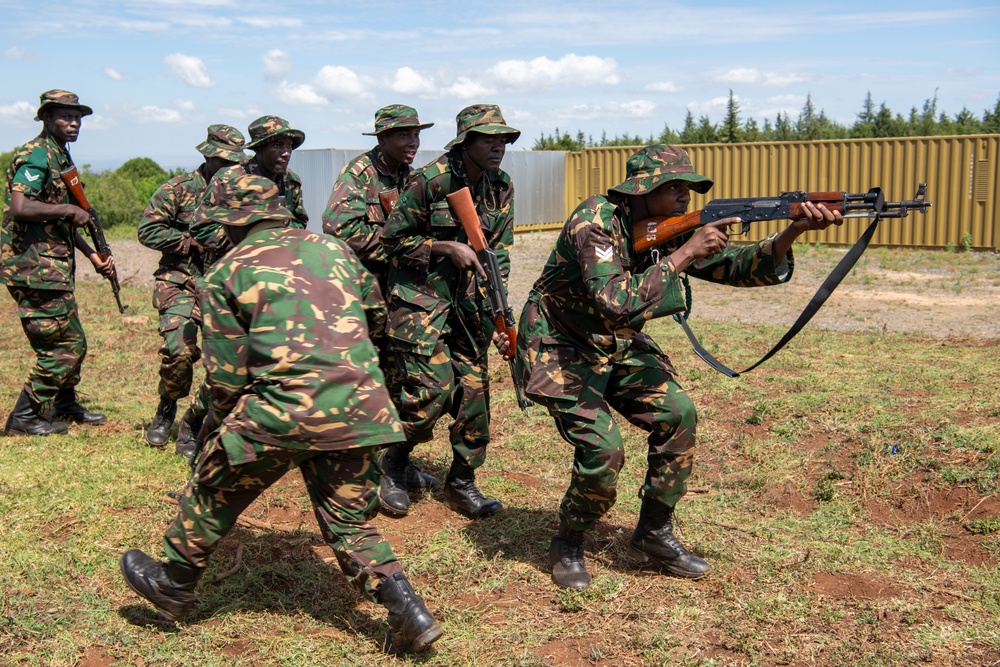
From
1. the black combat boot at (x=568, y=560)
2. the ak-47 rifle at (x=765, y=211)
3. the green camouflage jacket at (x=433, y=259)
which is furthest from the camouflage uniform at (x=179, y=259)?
the ak-47 rifle at (x=765, y=211)

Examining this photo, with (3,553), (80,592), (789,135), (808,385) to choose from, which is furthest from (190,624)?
(789,135)

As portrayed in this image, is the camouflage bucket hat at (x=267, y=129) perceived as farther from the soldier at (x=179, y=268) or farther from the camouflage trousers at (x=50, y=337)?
the camouflage trousers at (x=50, y=337)

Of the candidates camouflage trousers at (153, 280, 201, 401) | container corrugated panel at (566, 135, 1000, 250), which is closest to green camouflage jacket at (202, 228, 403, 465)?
camouflage trousers at (153, 280, 201, 401)

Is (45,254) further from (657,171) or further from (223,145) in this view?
(657,171)

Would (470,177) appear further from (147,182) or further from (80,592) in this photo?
(147,182)

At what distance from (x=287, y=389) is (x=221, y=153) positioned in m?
3.54

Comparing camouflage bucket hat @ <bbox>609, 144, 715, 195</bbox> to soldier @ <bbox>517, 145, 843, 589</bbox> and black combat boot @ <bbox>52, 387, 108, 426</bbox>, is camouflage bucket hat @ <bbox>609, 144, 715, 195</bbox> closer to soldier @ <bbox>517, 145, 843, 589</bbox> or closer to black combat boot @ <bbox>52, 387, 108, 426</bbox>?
soldier @ <bbox>517, 145, 843, 589</bbox>

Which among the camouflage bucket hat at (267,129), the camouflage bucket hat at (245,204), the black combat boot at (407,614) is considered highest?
the camouflage bucket hat at (267,129)

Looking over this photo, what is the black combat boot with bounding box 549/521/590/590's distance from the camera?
4227 millimetres

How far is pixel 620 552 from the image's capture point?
463 cm

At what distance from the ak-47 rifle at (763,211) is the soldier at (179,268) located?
3459 mm

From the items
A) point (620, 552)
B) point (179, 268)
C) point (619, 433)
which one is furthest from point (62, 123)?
point (620, 552)

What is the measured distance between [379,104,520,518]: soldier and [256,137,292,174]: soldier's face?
123 centimetres

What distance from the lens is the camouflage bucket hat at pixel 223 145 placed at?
6312mm
